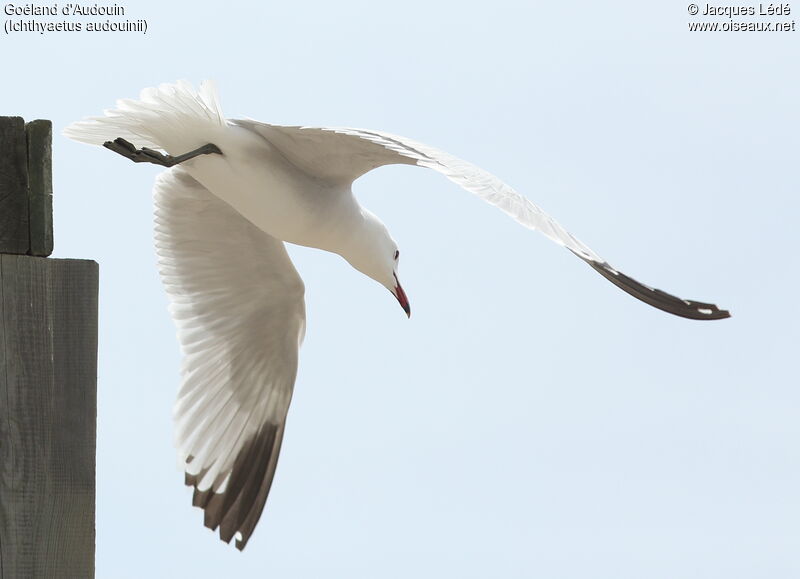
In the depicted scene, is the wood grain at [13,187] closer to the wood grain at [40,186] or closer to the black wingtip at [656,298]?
the wood grain at [40,186]

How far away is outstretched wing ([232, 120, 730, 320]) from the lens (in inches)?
135

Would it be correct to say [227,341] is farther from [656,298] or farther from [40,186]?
[40,186]

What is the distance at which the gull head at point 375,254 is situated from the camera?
16.2ft

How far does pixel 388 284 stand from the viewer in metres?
5.15

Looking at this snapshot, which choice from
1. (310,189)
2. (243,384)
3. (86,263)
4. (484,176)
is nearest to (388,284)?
(310,189)

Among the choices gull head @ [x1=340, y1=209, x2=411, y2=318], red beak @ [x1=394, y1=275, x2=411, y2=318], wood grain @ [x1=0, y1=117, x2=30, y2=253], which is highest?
wood grain @ [x1=0, y1=117, x2=30, y2=253]

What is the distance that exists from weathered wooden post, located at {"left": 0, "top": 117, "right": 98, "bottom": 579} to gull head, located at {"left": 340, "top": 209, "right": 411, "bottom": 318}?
213cm

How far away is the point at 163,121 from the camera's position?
4578mm

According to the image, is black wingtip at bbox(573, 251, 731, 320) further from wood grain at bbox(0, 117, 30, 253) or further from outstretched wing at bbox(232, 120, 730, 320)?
wood grain at bbox(0, 117, 30, 253)

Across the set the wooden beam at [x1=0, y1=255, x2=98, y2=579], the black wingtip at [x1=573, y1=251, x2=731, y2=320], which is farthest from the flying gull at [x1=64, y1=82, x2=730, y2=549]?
the wooden beam at [x1=0, y1=255, x2=98, y2=579]

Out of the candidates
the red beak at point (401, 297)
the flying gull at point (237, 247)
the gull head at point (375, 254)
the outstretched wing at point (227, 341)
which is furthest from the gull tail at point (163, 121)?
the red beak at point (401, 297)

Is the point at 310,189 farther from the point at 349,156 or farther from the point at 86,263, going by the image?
the point at 86,263

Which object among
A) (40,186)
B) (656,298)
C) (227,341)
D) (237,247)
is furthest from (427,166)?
(227,341)

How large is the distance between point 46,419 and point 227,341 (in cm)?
293
